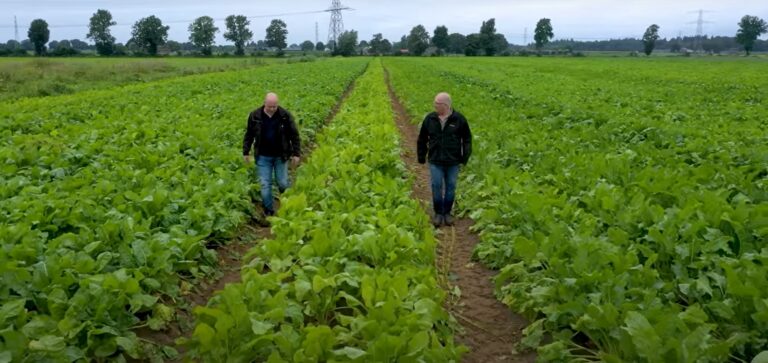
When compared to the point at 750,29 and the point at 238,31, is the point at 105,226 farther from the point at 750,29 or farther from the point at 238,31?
the point at 750,29

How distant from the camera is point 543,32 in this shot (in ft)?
479

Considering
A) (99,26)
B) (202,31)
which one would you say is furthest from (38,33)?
(202,31)

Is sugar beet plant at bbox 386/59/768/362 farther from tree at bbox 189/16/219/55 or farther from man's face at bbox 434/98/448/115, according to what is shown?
tree at bbox 189/16/219/55

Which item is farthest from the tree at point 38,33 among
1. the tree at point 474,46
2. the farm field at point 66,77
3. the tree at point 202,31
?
the tree at point 474,46

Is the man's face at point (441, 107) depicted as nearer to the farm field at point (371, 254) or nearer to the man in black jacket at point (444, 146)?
the man in black jacket at point (444, 146)

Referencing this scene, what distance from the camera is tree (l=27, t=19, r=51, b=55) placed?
10200 centimetres

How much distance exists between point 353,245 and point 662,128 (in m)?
9.87

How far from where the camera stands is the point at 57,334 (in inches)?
172

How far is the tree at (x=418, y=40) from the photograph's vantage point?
417ft

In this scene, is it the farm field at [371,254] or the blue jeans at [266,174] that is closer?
the farm field at [371,254]

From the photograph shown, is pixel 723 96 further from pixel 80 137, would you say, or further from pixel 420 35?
pixel 420 35

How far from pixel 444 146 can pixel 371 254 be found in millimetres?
3213

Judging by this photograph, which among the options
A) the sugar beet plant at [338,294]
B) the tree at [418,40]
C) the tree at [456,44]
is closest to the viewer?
the sugar beet plant at [338,294]

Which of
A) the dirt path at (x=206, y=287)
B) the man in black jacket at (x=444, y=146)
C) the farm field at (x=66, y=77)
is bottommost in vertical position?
the dirt path at (x=206, y=287)
